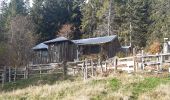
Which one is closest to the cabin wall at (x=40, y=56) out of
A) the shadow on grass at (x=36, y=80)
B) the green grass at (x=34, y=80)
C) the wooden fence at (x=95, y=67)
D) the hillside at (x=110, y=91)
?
the wooden fence at (x=95, y=67)

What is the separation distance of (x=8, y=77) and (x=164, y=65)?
17515 mm

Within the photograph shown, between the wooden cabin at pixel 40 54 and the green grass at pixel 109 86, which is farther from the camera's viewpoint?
the wooden cabin at pixel 40 54

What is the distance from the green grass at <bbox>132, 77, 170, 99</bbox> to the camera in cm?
2034

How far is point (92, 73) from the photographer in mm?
31953

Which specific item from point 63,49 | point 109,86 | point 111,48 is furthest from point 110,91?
point 111,48

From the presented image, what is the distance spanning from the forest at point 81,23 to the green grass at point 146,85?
31.4 metres

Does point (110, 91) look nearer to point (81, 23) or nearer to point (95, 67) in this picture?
point (95, 67)

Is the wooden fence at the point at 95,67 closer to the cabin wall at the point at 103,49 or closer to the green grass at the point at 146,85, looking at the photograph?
the green grass at the point at 146,85

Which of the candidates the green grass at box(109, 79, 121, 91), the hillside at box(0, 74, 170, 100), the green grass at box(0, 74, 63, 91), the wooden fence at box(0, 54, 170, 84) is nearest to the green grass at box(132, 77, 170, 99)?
the hillside at box(0, 74, 170, 100)

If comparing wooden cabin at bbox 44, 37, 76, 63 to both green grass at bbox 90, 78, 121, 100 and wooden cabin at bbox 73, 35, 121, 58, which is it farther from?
green grass at bbox 90, 78, 121, 100

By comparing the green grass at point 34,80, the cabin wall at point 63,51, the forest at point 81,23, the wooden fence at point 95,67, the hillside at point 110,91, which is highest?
the forest at point 81,23

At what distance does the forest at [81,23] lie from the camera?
6209cm

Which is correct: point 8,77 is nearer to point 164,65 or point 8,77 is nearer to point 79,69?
point 79,69

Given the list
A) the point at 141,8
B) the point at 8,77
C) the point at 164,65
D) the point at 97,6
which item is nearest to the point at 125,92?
the point at 164,65
